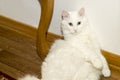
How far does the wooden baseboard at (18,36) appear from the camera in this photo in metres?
1.77

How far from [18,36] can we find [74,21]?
73 centimetres

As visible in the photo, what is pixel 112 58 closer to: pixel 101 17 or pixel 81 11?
pixel 101 17

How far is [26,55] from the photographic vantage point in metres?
1.69

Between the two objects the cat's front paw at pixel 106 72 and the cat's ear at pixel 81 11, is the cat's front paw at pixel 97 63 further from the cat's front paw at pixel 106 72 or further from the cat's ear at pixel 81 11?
the cat's ear at pixel 81 11

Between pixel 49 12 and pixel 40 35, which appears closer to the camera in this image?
pixel 49 12

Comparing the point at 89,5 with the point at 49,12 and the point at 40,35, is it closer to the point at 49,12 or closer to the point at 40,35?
the point at 49,12

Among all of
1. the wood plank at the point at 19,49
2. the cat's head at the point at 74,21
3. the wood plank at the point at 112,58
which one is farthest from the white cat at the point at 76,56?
the wood plank at the point at 19,49

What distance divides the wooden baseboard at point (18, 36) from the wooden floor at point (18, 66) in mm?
86

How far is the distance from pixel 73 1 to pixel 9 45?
66cm

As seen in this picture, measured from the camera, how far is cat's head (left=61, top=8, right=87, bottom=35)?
4.41 feet

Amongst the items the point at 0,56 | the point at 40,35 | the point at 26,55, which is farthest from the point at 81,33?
the point at 0,56

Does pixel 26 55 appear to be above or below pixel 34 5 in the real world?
below

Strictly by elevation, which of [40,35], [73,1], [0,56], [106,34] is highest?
[73,1]

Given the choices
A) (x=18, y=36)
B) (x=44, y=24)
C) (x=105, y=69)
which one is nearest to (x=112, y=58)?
(x=105, y=69)
